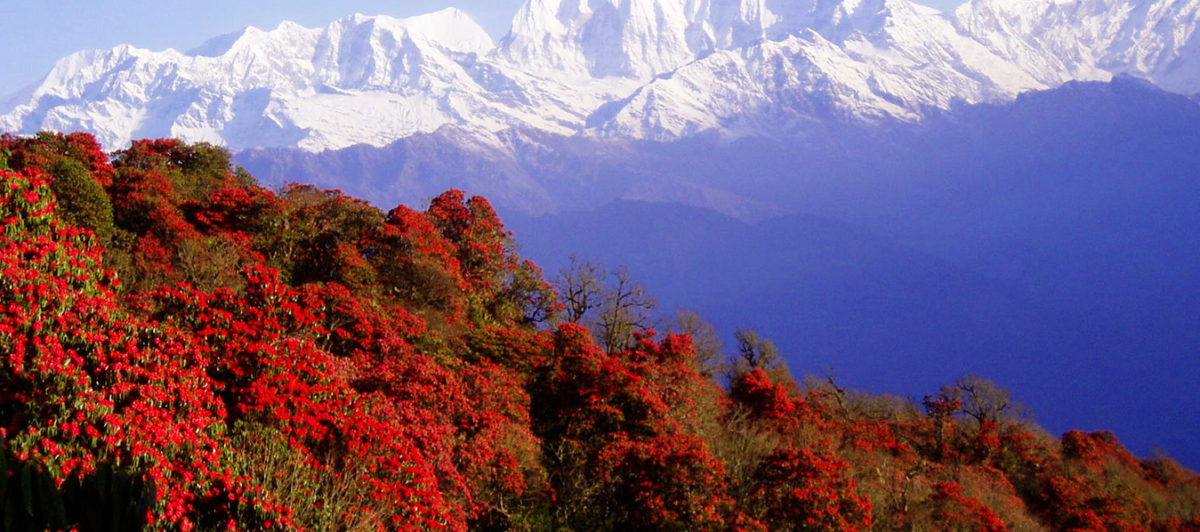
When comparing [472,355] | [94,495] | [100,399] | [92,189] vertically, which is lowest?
[94,495]

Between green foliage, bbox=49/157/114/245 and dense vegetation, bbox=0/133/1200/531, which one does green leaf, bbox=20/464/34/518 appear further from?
green foliage, bbox=49/157/114/245

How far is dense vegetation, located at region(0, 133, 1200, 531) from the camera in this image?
951 cm

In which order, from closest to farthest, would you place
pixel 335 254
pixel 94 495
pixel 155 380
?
pixel 94 495 < pixel 155 380 < pixel 335 254

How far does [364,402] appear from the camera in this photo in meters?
14.3

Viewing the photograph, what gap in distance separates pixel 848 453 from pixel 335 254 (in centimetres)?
2158

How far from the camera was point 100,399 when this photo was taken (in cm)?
959

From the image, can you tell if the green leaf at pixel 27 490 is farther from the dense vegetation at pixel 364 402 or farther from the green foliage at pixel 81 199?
the green foliage at pixel 81 199

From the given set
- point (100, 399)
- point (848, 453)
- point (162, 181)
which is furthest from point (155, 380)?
point (848, 453)

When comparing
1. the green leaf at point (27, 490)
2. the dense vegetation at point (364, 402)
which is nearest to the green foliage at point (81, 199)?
the dense vegetation at point (364, 402)

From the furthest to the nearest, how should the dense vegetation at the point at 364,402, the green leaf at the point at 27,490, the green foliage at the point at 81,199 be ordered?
the green foliage at the point at 81,199 < the dense vegetation at the point at 364,402 < the green leaf at the point at 27,490

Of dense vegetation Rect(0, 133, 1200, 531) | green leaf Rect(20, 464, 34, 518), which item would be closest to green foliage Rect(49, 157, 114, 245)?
dense vegetation Rect(0, 133, 1200, 531)

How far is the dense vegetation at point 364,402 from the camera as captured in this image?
9508 millimetres

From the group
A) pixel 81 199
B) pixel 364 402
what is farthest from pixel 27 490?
pixel 81 199

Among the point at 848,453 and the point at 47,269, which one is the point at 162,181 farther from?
the point at 848,453
